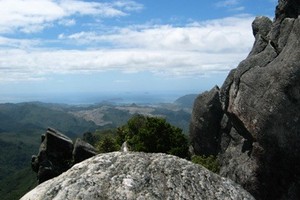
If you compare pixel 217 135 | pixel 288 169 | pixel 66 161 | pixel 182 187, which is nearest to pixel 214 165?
pixel 217 135

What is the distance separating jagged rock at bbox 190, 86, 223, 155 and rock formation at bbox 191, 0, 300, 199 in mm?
16139

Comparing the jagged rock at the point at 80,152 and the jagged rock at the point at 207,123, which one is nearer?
the jagged rock at the point at 80,152

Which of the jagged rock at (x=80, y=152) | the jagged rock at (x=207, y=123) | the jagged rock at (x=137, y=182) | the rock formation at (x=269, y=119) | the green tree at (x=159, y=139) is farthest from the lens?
the green tree at (x=159, y=139)

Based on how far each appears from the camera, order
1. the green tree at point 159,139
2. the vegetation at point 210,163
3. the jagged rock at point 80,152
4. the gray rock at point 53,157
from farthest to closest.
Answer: the green tree at point 159,139
the vegetation at point 210,163
the gray rock at point 53,157
the jagged rock at point 80,152

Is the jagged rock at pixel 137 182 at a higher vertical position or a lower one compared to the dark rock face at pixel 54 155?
higher

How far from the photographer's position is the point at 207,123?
76.2m

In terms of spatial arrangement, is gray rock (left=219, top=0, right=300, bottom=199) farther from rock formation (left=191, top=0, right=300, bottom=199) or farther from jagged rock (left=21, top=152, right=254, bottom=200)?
jagged rock (left=21, top=152, right=254, bottom=200)

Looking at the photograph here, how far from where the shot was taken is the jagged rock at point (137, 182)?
501 inches

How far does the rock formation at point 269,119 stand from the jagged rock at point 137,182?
Answer: 121 ft

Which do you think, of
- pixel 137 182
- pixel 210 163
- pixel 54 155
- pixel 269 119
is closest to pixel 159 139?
pixel 210 163

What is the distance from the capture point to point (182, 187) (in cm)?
1321

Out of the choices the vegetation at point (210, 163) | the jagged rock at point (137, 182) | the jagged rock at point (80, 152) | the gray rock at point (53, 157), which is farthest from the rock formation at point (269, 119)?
the jagged rock at point (137, 182)

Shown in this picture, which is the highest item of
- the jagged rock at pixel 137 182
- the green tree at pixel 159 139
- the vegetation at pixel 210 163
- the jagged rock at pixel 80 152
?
the jagged rock at pixel 137 182

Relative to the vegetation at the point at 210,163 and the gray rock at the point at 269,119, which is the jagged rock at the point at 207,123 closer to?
the vegetation at the point at 210,163
